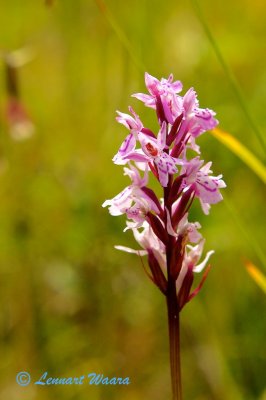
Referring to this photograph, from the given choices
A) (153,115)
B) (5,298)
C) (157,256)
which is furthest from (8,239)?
(157,256)

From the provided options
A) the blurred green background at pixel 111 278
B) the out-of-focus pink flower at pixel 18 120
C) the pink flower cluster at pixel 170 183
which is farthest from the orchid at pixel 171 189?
the out-of-focus pink flower at pixel 18 120

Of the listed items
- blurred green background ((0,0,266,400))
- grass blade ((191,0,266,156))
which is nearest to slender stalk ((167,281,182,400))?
grass blade ((191,0,266,156))

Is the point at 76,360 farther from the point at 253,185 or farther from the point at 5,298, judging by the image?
the point at 253,185

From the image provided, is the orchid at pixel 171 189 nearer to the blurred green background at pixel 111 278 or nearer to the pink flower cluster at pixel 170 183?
the pink flower cluster at pixel 170 183

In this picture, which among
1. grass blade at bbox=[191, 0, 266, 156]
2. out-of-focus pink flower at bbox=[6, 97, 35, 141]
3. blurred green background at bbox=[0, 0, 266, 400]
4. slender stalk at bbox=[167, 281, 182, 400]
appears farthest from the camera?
out-of-focus pink flower at bbox=[6, 97, 35, 141]

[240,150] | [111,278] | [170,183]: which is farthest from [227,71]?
[111,278]

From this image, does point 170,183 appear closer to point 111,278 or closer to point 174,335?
point 174,335

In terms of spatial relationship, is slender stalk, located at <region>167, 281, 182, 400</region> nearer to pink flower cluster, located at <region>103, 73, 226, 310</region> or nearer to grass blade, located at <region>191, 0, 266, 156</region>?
pink flower cluster, located at <region>103, 73, 226, 310</region>

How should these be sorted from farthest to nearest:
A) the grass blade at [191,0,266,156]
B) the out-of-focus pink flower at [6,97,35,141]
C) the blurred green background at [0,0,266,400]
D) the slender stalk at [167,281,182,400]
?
the out-of-focus pink flower at [6,97,35,141]
the blurred green background at [0,0,266,400]
the grass blade at [191,0,266,156]
the slender stalk at [167,281,182,400]

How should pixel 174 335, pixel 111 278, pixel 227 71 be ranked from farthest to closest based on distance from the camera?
1. pixel 111 278
2. pixel 227 71
3. pixel 174 335

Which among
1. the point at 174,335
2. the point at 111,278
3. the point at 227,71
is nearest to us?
the point at 174,335
